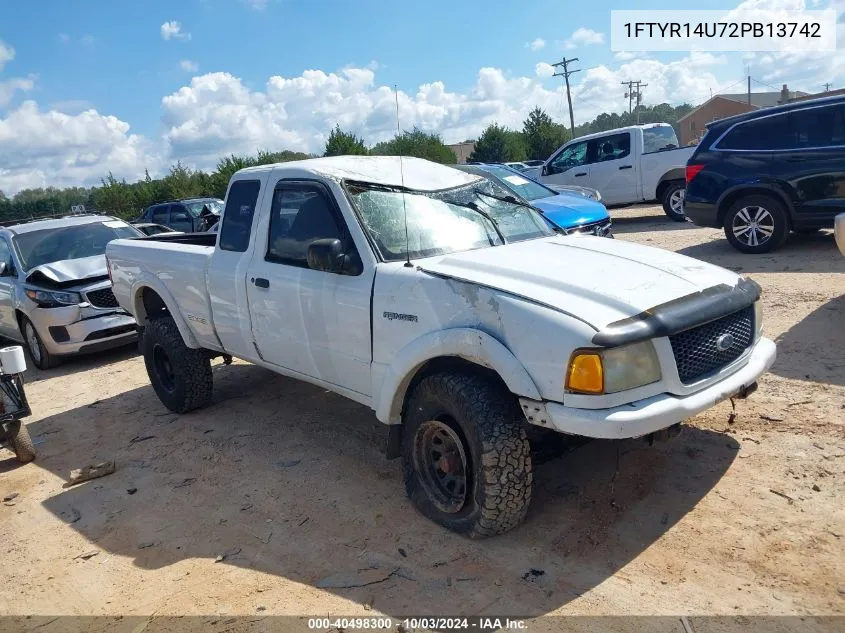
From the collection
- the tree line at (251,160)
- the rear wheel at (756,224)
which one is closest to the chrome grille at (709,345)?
the rear wheel at (756,224)

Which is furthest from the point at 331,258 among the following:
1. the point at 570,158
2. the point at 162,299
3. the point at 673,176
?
the point at 570,158

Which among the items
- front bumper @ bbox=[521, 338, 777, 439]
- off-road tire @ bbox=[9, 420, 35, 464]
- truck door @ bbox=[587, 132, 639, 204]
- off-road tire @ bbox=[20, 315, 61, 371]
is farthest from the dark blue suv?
off-road tire @ bbox=[20, 315, 61, 371]

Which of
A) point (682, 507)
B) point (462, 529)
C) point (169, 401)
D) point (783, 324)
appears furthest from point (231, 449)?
point (783, 324)

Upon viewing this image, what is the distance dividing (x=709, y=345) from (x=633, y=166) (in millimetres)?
11702

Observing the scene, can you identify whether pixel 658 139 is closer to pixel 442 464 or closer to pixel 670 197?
pixel 670 197

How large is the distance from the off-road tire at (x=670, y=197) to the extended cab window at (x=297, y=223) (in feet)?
36.8

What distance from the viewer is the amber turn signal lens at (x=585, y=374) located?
2.92 meters

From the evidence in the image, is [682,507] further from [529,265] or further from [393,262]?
[393,262]

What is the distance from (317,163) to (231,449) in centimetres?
226

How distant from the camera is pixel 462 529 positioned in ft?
11.4

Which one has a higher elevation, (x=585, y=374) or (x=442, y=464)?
(x=585, y=374)

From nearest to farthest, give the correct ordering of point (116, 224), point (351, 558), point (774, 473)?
A: point (351, 558)
point (774, 473)
point (116, 224)

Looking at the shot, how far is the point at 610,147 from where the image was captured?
14.6 m

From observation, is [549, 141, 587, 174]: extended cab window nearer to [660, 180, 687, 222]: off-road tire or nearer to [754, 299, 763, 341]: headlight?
[660, 180, 687, 222]: off-road tire
